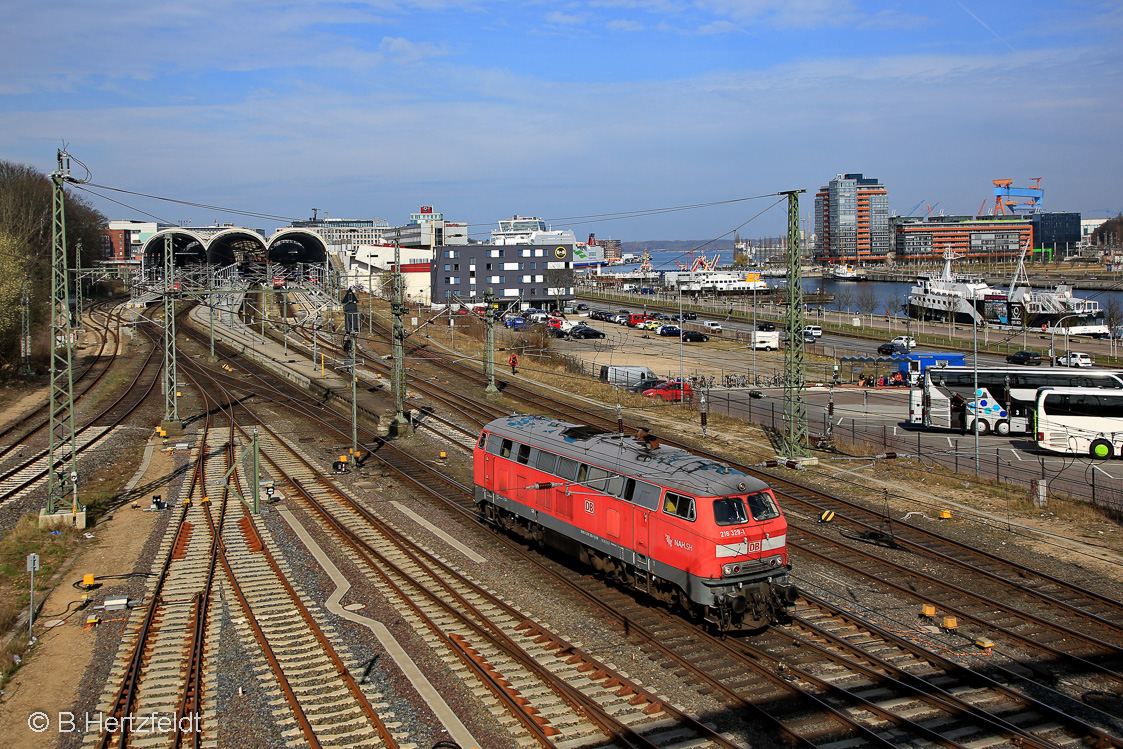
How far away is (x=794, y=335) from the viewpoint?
26078mm

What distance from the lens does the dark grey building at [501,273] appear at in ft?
316

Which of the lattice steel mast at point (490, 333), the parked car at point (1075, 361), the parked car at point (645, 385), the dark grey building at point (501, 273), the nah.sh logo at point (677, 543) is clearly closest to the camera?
the nah.sh logo at point (677, 543)

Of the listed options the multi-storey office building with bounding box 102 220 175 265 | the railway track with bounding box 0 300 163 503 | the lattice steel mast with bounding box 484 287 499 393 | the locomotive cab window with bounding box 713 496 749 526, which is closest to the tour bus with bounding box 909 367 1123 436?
the lattice steel mast with bounding box 484 287 499 393

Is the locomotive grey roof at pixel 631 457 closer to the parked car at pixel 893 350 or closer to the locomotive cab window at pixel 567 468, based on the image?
the locomotive cab window at pixel 567 468

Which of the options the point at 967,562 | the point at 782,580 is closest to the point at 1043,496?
the point at 967,562

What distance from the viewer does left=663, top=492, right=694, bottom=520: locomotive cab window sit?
42.7 ft

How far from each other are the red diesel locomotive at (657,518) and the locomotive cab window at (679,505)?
2 centimetres

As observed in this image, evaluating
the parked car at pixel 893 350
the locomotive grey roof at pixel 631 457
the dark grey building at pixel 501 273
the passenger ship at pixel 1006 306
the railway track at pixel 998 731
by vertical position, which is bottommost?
the railway track at pixel 998 731

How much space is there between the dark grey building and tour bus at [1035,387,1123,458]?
70305 millimetres

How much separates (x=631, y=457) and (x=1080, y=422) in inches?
912

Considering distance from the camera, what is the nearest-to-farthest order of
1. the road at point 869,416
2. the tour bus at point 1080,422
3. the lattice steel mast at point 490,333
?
1. the road at point 869,416
2. the tour bus at point 1080,422
3. the lattice steel mast at point 490,333

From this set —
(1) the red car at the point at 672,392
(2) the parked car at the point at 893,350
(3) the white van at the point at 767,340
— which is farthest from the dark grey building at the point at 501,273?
(1) the red car at the point at 672,392

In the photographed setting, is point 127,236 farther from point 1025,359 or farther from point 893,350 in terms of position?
point 1025,359

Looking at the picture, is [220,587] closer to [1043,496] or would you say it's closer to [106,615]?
[106,615]
